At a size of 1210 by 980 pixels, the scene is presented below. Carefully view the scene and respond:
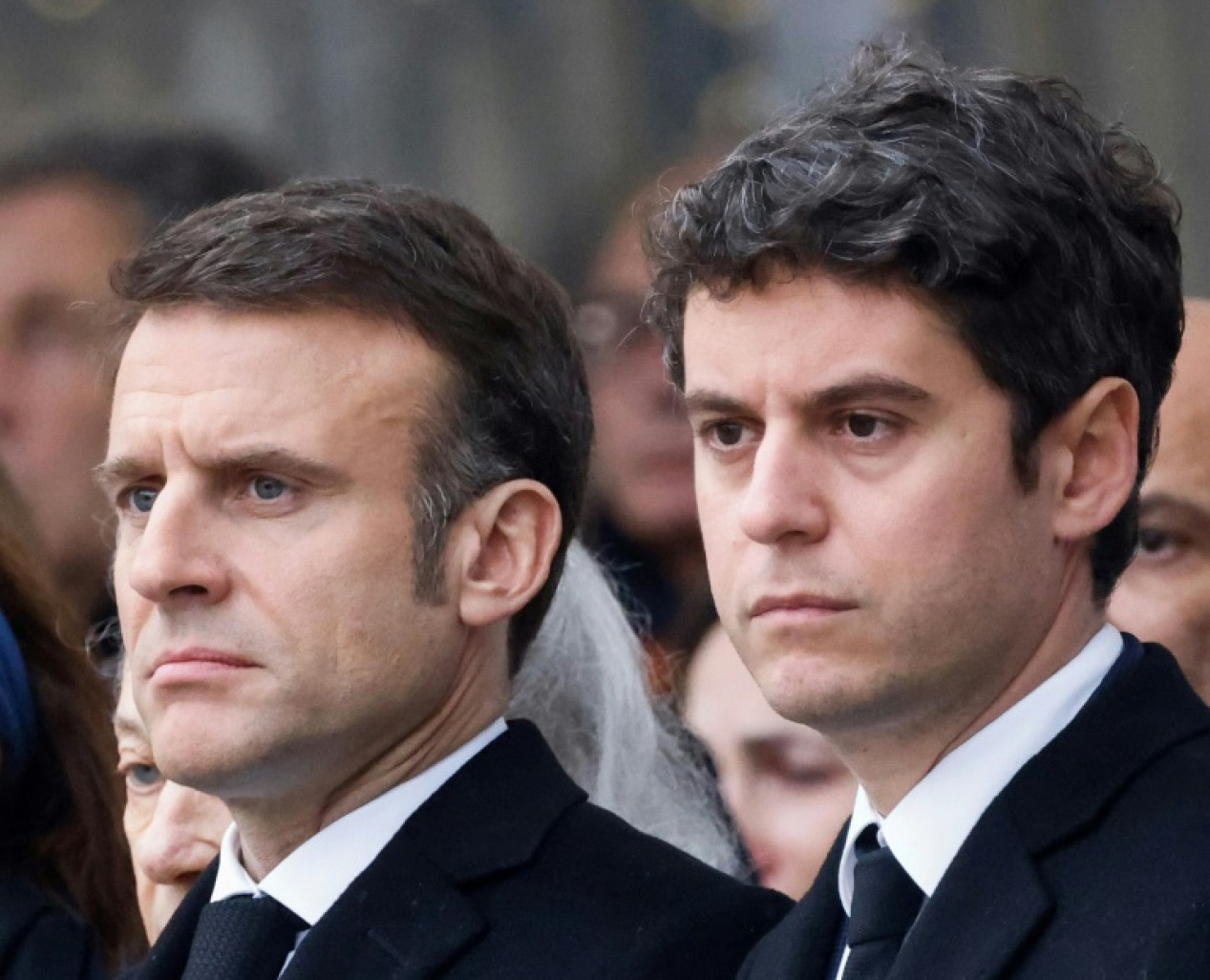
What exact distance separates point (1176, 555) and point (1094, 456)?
54.8 inches

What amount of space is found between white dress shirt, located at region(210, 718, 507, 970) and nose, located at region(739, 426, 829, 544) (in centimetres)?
86

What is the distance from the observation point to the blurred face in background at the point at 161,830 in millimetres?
4355

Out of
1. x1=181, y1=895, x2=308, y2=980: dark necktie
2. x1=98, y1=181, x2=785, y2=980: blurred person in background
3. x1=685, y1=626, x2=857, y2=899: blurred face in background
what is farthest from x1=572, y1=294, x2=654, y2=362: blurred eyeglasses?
x1=181, y1=895, x2=308, y2=980: dark necktie

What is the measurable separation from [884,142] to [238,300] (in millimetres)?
1109

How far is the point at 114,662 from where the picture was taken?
5133 millimetres

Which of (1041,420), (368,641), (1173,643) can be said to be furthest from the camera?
(1173,643)

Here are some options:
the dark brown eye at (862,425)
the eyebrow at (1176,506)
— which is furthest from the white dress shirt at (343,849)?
the eyebrow at (1176,506)

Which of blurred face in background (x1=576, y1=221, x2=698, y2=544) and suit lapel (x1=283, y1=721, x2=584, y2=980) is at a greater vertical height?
blurred face in background (x1=576, y1=221, x2=698, y2=544)

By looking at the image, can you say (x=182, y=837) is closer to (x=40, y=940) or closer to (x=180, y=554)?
(x=40, y=940)

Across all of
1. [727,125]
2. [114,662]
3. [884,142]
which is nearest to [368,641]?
[884,142]

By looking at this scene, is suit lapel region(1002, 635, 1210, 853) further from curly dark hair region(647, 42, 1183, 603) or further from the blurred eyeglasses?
the blurred eyeglasses

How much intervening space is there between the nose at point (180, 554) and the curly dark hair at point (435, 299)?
0.32m

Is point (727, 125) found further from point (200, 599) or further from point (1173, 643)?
point (200, 599)

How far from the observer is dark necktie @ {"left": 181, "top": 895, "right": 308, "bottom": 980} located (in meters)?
3.61
